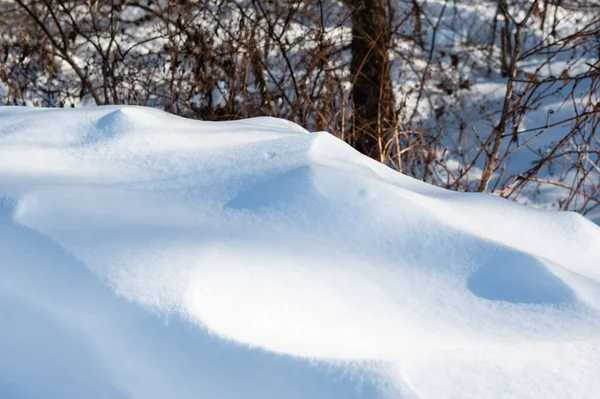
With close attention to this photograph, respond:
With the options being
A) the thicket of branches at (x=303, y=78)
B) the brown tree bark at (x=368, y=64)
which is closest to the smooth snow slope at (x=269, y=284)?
the thicket of branches at (x=303, y=78)

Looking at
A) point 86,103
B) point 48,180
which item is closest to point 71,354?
point 48,180

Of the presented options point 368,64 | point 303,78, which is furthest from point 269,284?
point 368,64

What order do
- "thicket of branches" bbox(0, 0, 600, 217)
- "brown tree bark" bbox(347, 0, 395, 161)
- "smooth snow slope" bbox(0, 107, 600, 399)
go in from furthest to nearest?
"brown tree bark" bbox(347, 0, 395, 161) < "thicket of branches" bbox(0, 0, 600, 217) < "smooth snow slope" bbox(0, 107, 600, 399)

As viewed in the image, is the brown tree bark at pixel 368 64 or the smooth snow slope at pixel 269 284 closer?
the smooth snow slope at pixel 269 284

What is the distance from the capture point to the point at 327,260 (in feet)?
4.14

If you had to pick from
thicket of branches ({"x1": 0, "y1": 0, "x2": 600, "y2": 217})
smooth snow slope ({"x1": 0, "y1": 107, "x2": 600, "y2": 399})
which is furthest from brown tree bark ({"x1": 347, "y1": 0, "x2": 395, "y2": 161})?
smooth snow slope ({"x1": 0, "y1": 107, "x2": 600, "y2": 399})

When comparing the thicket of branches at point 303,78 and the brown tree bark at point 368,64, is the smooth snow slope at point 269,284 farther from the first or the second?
the brown tree bark at point 368,64

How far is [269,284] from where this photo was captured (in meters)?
1.16

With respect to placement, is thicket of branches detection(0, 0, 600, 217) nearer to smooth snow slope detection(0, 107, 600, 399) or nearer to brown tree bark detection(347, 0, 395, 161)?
brown tree bark detection(347, 0, 395, 161)

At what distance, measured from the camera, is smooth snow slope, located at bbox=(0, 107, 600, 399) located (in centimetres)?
101

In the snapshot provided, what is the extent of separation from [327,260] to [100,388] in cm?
43

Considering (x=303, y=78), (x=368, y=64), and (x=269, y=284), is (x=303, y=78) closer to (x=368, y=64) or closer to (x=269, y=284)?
(x=368, y=64)

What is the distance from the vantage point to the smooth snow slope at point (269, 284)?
1009 millimetres

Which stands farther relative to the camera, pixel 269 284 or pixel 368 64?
pixel 368 64
